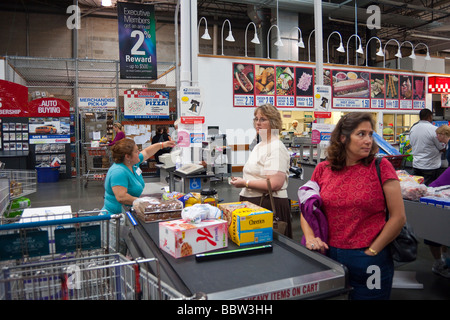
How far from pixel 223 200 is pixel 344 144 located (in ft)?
10.8

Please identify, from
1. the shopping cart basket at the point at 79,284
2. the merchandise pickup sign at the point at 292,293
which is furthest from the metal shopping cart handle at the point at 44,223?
the merchandise pickup sign at the point at 292,293

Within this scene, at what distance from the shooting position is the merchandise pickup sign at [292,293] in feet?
4.33

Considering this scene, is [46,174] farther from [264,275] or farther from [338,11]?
[338,11]

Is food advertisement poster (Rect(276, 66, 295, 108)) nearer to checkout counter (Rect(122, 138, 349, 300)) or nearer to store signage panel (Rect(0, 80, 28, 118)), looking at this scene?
store signage panel (Rect(0, 80, 28, 118))

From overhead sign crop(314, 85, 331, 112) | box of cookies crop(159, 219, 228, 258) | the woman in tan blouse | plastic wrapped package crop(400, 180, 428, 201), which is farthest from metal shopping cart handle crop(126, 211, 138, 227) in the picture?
overhead sign crop(314, 85, 331, 112)

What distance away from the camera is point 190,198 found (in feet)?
7.73

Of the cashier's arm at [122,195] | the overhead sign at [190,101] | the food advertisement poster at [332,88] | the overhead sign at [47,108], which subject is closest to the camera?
the cashier's arm at [122,195]

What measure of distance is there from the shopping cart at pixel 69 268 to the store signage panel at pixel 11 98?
2599 millimetres

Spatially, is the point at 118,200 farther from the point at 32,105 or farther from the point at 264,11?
the point at 264,11

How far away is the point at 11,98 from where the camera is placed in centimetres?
378

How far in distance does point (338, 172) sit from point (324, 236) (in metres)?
0.35

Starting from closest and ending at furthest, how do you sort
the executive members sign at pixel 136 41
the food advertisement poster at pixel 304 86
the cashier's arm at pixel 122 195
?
the cashier's arm at pixel 122 195 < the executive members sign at pixel 136 41 < the food advertisement poster at pixel 304 86

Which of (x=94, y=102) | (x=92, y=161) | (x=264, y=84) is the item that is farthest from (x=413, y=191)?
(x=94, y=102)

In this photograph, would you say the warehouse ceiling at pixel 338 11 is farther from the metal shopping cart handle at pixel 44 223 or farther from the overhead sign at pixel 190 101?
the metal shopping cart handle at pixel 44 223
